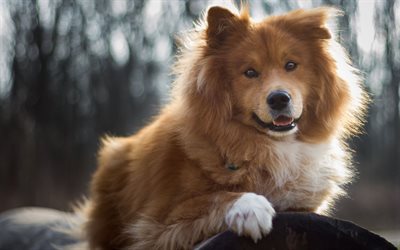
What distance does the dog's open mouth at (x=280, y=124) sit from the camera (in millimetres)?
3494

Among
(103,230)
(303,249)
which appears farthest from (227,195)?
(103,230)

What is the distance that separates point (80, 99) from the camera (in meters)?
11.9

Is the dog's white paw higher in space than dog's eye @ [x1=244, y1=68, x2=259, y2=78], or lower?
lower

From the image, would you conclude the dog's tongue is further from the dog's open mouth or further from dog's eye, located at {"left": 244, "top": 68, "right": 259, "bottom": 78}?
dog's eye, located at {"left": 244, "top": 68, "right": 259, "bottom": 78}

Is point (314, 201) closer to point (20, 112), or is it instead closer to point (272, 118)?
point (272, 118)

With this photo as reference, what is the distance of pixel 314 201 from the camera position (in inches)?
140

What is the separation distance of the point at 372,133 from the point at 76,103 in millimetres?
6069

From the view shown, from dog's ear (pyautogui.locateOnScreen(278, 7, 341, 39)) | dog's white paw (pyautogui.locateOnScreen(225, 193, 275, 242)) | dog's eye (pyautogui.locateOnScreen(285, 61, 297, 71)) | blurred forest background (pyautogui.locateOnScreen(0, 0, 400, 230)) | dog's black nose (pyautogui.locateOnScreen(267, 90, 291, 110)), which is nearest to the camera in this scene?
dog's white paw (pyautogui.locateOnScreen(225, 193, 275, 242))

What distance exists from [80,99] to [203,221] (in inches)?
357

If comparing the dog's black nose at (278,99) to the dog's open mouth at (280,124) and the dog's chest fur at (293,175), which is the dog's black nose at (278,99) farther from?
the dog's chest fur at (293,175)

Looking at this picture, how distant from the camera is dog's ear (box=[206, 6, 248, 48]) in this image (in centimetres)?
371

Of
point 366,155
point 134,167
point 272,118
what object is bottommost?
point 366,155

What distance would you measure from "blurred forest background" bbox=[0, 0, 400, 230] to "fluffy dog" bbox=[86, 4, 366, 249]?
7118 mm

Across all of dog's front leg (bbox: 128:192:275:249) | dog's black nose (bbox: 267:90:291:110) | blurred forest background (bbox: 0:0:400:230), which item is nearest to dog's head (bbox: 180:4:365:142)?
dog's black nose (bbox: 267:90:291:110)
